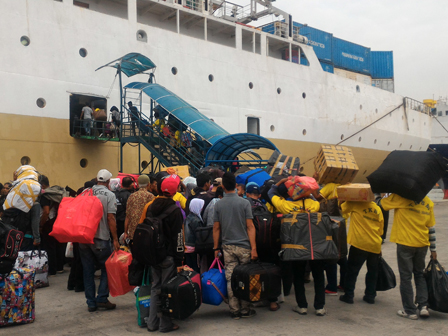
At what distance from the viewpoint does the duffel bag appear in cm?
431

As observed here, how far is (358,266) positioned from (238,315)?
1.63 meters

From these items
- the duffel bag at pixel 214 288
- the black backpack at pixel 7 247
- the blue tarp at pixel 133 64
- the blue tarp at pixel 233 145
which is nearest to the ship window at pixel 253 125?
the blue tarp at pixel 233 145

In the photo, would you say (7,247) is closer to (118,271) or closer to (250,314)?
(118,271)

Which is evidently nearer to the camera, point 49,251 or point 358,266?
point 358,266

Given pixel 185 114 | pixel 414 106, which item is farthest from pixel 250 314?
pixel 414 106

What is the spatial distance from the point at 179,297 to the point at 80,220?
5.01 ft

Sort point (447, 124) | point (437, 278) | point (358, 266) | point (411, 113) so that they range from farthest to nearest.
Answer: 1. point (447, 124)
2. point (411, 113)
3. point (358, 266)
4. point (437, 278)

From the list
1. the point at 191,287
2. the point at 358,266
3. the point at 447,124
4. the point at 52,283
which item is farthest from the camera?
the point at 447,124

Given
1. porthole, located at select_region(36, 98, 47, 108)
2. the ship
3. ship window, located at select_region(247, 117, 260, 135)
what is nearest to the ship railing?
the ship

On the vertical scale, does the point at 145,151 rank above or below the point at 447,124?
below

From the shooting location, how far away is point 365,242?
472 centimetres

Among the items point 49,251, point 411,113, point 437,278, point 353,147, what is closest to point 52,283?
point 49,251

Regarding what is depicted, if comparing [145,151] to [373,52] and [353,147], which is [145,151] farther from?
[373,52]

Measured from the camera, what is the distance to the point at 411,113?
28.3m
